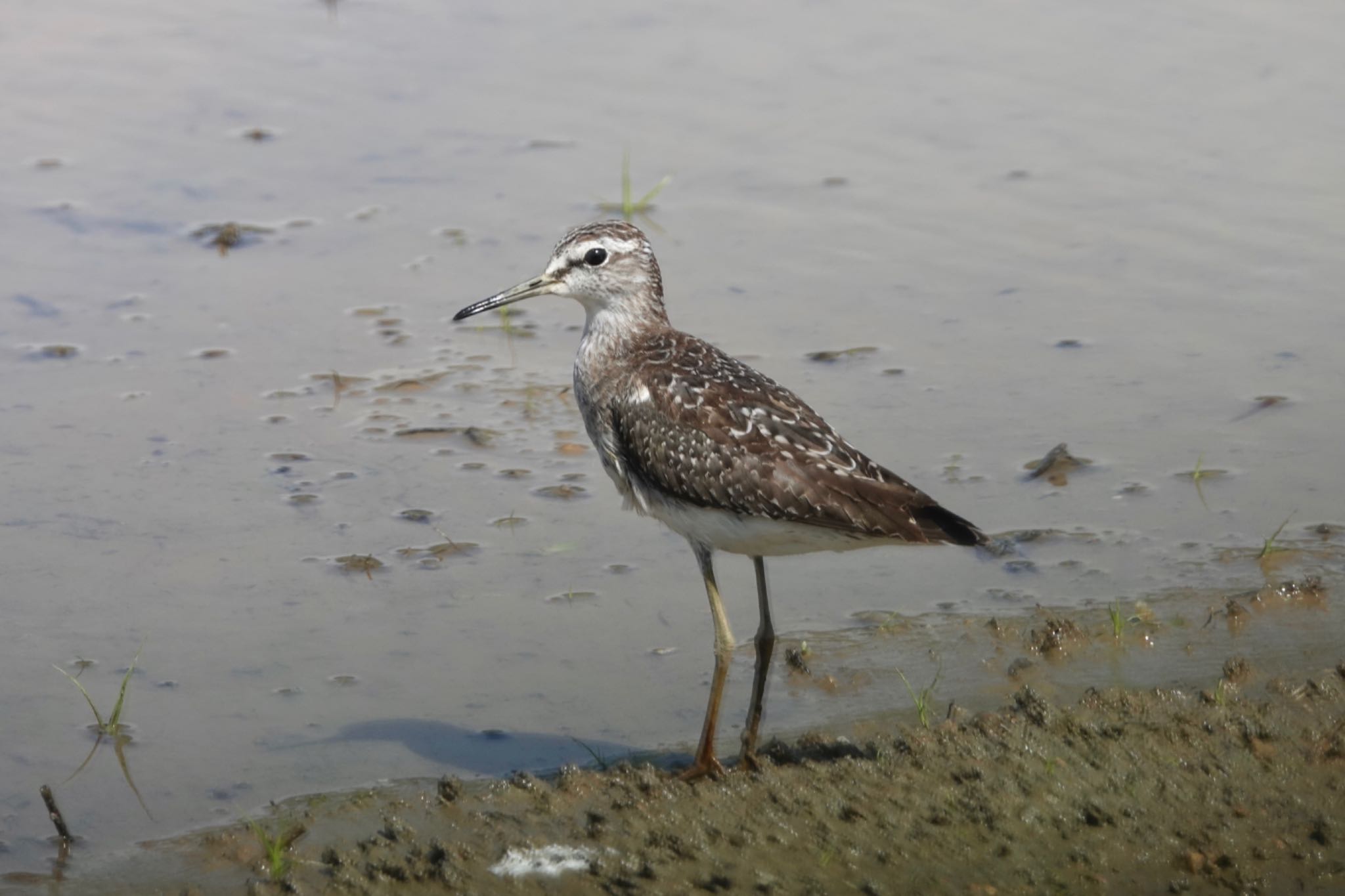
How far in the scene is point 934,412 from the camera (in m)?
8.33

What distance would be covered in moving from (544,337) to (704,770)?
3970mm

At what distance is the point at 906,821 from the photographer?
5316mm

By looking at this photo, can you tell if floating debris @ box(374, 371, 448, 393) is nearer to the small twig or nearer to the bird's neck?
the bird's neck

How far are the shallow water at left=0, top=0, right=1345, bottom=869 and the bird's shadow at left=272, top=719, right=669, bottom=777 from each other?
0.8 inches

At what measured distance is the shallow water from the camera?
6.47 meters

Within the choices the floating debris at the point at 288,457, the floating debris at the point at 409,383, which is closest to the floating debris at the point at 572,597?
the floating debris at the point at 288,457

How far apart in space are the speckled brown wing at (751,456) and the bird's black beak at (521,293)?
2.25ft

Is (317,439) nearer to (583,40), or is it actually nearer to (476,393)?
(476,393)

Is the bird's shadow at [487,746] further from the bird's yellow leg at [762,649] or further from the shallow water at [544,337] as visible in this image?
the bird's yellow leg at [762,649]

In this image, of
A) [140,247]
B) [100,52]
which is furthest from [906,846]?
[100,52]

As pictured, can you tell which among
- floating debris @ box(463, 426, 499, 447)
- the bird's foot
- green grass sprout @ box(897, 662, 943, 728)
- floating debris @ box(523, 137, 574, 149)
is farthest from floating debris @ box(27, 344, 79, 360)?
green grass sprout @ box(897, 662, 943, 728)

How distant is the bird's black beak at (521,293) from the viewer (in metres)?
6.91

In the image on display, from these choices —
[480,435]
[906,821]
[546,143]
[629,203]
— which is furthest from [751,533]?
[546,143]

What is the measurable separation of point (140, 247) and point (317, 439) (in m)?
2.49
